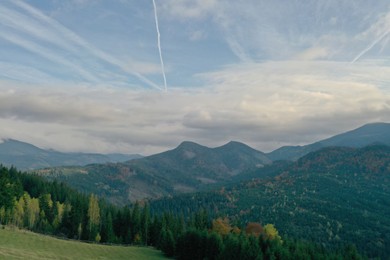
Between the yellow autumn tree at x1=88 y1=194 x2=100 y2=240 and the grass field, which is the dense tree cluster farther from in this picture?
the grass field

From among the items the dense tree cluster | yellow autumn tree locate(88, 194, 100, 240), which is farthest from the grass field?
yellow autumn tree locate(88, 194, 100, 240)

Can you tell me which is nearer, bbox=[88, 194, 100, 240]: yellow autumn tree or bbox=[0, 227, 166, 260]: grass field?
bbox=[0, 227, 166, 260]: grass field

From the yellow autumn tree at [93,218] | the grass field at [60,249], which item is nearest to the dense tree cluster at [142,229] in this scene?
the yellow autumn tree at [93,218]

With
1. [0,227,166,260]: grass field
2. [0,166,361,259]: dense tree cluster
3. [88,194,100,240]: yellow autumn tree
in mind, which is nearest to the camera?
[0,227,166,260]: grass field

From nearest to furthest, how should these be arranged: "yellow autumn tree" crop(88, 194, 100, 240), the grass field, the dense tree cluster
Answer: the grass field → the dense tree cluster → "yellow autumn tree" crop(88, 194, 100, 240)

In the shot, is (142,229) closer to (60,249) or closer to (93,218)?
(93,218)

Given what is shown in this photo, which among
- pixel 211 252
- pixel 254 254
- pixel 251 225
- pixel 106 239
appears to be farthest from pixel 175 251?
pixel 251 225

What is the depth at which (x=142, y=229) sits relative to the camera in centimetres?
16662

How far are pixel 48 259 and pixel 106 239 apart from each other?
85.1 meters

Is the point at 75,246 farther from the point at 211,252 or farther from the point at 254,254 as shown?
the point at 254,254

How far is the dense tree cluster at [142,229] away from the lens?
394 feet

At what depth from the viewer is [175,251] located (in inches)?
4968

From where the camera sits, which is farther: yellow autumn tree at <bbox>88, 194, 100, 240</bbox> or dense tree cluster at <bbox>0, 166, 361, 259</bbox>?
yellow autumn tree at <bbox>88, 194, 100, 240</bbox>

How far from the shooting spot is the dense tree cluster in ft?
394
